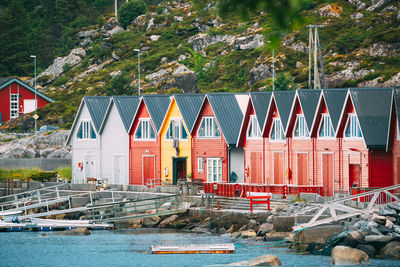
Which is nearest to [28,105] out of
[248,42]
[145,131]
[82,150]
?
[248,42]

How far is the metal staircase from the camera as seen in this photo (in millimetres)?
36438

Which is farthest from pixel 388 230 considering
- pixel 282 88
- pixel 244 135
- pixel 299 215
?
pixel 282 88

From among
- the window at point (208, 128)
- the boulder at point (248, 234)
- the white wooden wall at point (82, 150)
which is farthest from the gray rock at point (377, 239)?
the white wooden wall at point (82, 150)

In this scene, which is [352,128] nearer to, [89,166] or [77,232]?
[77,232]

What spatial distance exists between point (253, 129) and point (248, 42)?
61166 mm

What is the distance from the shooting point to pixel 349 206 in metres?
38.2

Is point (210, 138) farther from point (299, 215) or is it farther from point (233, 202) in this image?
point (299, 215)

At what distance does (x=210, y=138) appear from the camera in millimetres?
54656

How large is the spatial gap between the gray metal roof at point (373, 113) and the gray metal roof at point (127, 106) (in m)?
20.3

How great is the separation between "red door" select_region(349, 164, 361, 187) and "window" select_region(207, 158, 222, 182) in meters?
11.5

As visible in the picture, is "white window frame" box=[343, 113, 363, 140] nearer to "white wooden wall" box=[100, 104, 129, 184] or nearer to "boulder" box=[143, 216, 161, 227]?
"boulder" box=[143, 216, 161, 227]

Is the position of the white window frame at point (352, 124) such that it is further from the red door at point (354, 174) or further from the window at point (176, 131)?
the window at point (176, 131)

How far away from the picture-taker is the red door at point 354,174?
1738 inches

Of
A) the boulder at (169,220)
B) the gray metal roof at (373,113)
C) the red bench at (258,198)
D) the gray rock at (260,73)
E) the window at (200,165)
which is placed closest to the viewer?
the red bench at (258,198)
